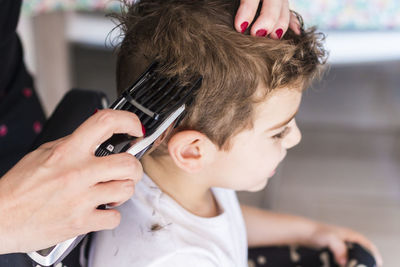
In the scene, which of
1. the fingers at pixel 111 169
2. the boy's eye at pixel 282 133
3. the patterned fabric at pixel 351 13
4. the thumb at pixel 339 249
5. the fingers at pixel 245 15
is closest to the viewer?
the fingers at pixel 111 169

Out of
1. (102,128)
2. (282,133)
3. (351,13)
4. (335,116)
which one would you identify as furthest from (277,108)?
(335,116)

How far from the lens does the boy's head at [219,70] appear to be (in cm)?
70

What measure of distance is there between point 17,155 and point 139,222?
0.38 m

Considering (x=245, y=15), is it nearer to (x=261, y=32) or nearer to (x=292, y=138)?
(x=261, y=32)

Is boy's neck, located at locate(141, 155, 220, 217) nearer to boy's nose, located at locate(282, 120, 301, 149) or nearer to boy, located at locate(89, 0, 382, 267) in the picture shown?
boy, located at locate(89, 0, 382, 267)

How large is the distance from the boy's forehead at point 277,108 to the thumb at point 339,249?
12.0 inches

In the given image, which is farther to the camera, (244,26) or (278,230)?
(278,230)

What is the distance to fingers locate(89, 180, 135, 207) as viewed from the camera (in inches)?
21.5

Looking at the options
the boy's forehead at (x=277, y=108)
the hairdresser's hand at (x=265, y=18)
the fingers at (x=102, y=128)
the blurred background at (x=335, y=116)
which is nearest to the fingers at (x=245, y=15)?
the hairdresser's hand at (x=265, y=18)

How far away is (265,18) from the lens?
705 mm

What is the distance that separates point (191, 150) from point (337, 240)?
1.26 feet

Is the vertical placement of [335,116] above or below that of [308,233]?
below

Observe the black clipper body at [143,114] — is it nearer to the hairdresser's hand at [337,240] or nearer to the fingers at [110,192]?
the fingers at [110,192]

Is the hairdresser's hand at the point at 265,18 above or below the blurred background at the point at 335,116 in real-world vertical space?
above
